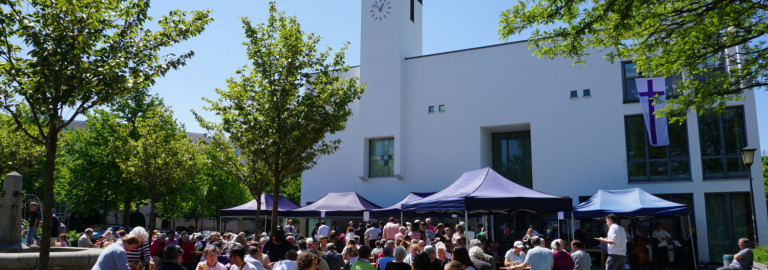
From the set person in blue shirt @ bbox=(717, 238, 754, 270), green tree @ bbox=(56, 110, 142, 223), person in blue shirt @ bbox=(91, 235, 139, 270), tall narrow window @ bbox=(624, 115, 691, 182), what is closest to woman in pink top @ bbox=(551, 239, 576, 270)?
person in blue shirt @ bbox=(717, 238, 754, 270)

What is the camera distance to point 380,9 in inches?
1121

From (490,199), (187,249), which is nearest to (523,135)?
(490,199)

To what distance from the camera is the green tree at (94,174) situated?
107 feet

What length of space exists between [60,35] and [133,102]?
30169 mm

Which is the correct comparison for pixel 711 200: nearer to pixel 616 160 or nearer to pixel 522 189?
pixel 616 160

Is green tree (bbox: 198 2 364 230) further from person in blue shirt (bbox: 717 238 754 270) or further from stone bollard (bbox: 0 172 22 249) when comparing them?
person in blue shirt (bbox: 717 238 754 270)

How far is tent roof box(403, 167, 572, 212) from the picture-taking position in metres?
13.3

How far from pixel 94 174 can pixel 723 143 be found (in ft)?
A: 102

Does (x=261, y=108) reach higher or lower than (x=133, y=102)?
lower

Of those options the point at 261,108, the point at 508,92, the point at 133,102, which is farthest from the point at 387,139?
the point at 133,102

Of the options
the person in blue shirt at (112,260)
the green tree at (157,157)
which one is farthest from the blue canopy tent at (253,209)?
the person in blue shirt at (112,260)

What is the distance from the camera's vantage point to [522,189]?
47.5 ft

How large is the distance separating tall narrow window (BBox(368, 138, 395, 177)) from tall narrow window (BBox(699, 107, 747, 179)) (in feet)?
43.0

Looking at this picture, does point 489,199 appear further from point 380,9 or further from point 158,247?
point 380,9
